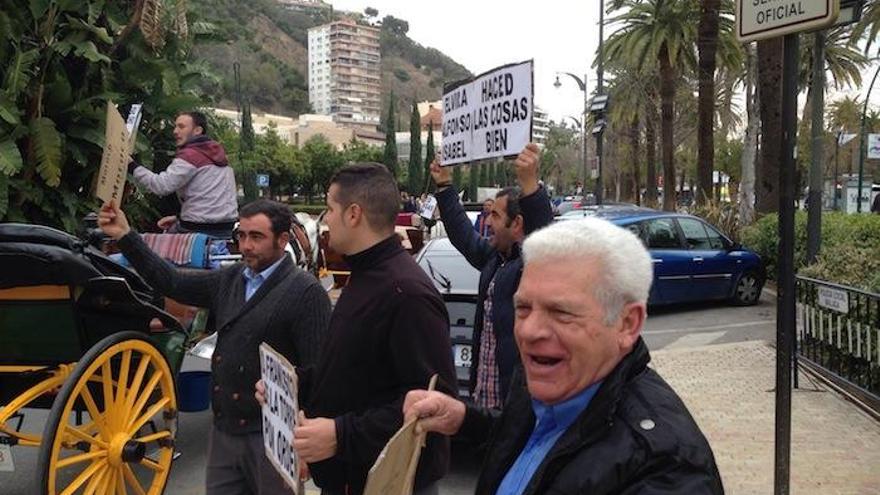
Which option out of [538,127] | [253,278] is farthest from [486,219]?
[538,127]

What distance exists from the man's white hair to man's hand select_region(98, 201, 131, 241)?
9.85ft

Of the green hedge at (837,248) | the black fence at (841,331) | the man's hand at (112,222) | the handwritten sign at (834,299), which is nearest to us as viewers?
the man's hand at (112,222)

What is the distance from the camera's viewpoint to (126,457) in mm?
4383

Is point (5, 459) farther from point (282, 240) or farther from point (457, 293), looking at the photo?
point (457, 293)

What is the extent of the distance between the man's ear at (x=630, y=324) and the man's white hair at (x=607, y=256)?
0.05 ft

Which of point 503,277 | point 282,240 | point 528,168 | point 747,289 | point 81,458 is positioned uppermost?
point 528,168

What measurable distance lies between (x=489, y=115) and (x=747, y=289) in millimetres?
10356

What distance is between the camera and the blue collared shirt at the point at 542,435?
174 cm

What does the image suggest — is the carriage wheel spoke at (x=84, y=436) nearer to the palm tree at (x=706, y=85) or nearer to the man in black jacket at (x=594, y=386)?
the man in black jacket at (x=594, y=386)

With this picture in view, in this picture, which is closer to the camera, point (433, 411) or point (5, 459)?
point (433, 411)

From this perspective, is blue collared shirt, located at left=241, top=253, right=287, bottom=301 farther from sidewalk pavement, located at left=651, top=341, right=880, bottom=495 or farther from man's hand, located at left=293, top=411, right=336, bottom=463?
sidewalk pavement, located at left=651, top=341, right=880, bottom=495

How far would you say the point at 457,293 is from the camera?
267 inches

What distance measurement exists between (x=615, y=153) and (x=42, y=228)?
231ft

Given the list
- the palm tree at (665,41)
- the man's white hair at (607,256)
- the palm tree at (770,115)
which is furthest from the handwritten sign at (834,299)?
the palm tree at (665,41)
